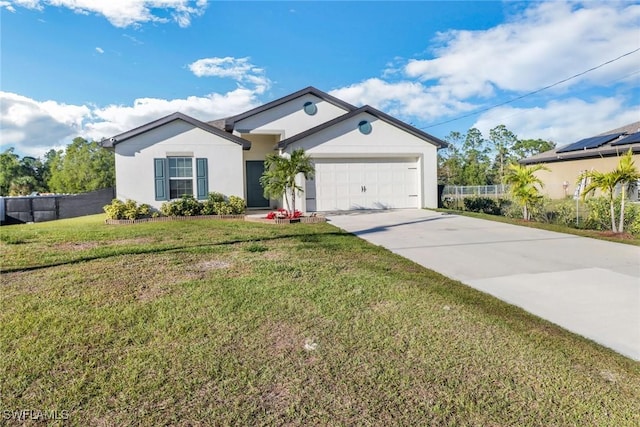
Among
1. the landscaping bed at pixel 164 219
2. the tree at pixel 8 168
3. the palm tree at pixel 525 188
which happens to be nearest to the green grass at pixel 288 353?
the landscaping bed at pixel 164 219

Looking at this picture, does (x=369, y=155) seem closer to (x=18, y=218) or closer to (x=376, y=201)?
(x=376, y=201)

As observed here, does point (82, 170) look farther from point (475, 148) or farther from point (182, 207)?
point (475, 148)

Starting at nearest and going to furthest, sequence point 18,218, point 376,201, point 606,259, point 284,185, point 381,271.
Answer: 1. point 381,271
2. point 606,259
3. point 284,185
4. point 18,218
5. point 376,201

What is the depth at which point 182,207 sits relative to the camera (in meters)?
12.9

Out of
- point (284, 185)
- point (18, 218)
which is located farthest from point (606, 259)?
point (18, 218)

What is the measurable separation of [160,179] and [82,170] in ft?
82.0

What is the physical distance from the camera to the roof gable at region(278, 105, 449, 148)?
14547mm

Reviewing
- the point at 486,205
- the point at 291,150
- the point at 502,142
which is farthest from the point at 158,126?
the point at 502,142

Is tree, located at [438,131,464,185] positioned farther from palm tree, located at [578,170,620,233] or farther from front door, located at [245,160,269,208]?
palm tree, located at [578,170,620,233]

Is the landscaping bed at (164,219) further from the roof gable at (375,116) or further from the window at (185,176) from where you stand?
the roof gable at (375,116)

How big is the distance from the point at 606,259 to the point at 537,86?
1601cm

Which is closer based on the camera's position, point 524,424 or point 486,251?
point 524,424

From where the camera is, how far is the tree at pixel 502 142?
5166 centimetres

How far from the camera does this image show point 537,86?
1942cm
